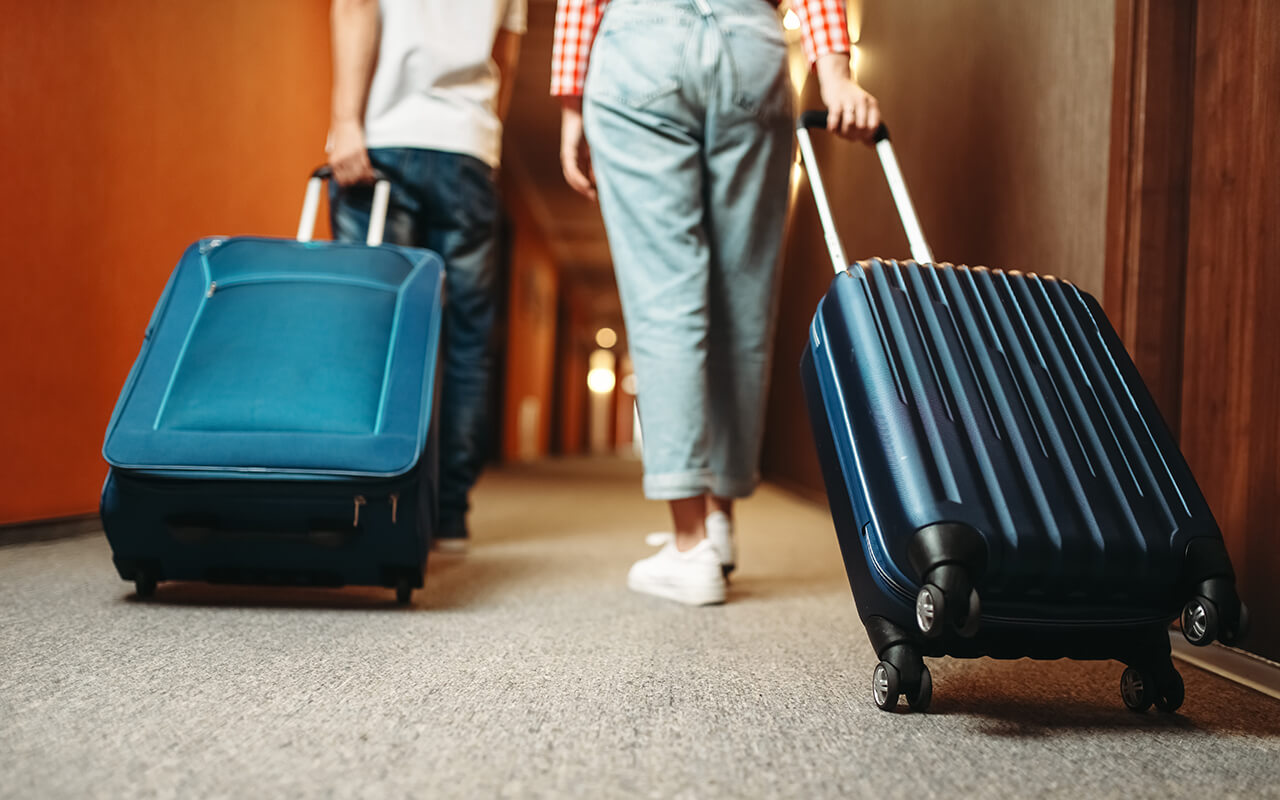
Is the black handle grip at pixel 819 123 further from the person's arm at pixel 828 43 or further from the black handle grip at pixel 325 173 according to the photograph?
the black handle grip at pixel 325 173

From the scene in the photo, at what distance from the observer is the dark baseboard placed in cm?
175

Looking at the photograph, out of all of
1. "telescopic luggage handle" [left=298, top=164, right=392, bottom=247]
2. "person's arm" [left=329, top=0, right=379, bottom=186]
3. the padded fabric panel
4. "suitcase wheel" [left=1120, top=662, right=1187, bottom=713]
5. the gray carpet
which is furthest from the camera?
"person's arm" [left=329, top=0, right=379, bottom=186]

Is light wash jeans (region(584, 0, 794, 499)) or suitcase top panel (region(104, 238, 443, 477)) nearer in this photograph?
suitcase top panel (region(104, 238, 443, 477))

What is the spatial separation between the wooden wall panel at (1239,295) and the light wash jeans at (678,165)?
1.94 feet

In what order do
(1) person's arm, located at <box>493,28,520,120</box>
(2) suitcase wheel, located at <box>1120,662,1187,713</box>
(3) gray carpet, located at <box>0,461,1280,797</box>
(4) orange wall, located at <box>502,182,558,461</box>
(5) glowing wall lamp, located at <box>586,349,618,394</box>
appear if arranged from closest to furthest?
1. (3) gray carpet, located at <box>0,461,1280,797</box>
2. (2) suitcase wheel, located at <box>1120,662,1187,713</box>
3. (1) person's arm, located at <box>493,28,520,120</box>
4. (4) orange wall, located at <box>502,182,558,461</box>
5. (5) glowing wall lamp, located at <box>586,349,618,394</box>

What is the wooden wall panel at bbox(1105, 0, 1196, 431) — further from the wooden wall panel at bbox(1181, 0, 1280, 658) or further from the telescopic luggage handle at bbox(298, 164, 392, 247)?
the telescopic luggage handle at bbox(298, 164, 392, 247)

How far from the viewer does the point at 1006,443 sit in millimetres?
811

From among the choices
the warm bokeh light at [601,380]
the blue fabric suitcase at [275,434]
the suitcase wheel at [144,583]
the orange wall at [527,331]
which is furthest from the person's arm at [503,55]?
the warm bokeh light at [601,380]

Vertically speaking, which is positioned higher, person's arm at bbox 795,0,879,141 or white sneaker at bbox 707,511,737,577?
person's arm at bbox 795,0,879,141

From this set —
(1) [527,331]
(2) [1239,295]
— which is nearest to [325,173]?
(2) [1239,295]

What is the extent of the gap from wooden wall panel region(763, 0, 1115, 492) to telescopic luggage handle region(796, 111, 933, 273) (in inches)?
15.6

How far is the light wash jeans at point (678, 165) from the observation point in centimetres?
135

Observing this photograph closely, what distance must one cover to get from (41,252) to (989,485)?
6.19 feet

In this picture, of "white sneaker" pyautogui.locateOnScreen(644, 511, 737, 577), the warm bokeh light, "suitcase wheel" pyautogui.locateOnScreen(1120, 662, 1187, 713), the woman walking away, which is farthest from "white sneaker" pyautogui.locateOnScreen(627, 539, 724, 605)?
the warm bokeh light
